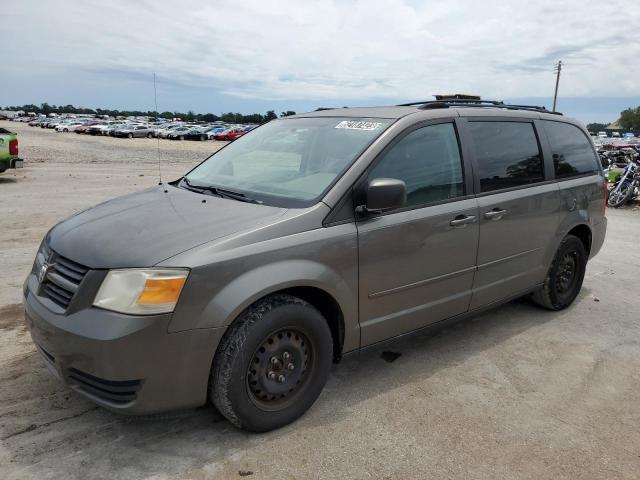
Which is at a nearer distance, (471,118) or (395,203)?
(395,203)

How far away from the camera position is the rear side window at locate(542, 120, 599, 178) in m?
4.73

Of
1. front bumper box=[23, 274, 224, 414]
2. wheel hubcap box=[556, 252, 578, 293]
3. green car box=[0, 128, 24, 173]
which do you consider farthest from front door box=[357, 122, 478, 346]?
green car box=[0, 128, 24, 173]

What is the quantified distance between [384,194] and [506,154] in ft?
5.46

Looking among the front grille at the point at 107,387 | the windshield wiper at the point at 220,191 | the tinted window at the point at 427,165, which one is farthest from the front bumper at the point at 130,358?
the tinted window at the point at 427,165

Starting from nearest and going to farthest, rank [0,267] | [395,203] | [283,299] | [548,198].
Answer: [283,299] < [395,203] < [548,198] < [0,267]

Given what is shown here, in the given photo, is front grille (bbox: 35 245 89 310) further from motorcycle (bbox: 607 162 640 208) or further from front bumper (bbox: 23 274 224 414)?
motorcycle (bbox: 607 162 640 208)

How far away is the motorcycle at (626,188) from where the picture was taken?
12.4m

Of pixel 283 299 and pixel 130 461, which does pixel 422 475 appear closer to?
Result: pixel 283 299

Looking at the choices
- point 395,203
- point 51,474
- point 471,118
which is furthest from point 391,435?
point 471,118

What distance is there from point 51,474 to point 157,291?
1016 mm

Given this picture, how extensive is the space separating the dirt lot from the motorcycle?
29.7ft

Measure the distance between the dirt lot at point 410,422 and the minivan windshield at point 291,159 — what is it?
1.16m

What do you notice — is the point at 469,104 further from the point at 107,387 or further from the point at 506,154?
the point at 107,387

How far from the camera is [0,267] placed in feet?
19.2
